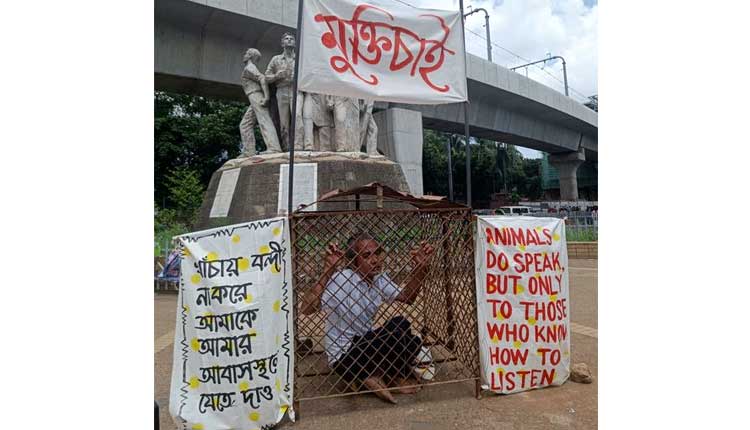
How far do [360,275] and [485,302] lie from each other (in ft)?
3.22

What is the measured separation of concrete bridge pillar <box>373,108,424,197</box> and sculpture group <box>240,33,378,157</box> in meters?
3.54

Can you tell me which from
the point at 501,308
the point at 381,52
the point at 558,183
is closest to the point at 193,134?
the point at 381,52

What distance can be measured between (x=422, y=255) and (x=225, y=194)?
7.75 m

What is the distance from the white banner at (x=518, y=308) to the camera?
343 cm

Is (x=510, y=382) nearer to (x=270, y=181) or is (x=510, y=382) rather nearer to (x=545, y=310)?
(x=545, y=310)

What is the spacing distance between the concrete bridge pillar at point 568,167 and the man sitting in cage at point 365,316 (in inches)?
991

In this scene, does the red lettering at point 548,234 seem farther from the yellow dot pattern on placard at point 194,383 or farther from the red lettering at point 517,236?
the yellow dot pattern on placard at point 194,383

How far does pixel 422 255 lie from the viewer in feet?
11.6

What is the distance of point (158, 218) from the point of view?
15.4 m

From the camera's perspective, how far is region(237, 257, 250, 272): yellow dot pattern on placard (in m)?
2.91


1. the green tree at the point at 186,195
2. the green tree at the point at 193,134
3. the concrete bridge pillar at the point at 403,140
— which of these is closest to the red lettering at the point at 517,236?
the concrete bridge pillar at the point at 403,140

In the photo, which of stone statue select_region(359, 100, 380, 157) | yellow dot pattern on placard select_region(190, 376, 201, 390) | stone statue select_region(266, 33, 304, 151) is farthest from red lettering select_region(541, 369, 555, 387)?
stone statue select_region(359, 100, 380, 157)

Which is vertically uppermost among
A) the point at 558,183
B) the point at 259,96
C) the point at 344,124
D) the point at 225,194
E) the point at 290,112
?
the point at 558,183

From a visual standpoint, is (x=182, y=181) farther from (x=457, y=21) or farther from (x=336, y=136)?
(x=457, y=21)
